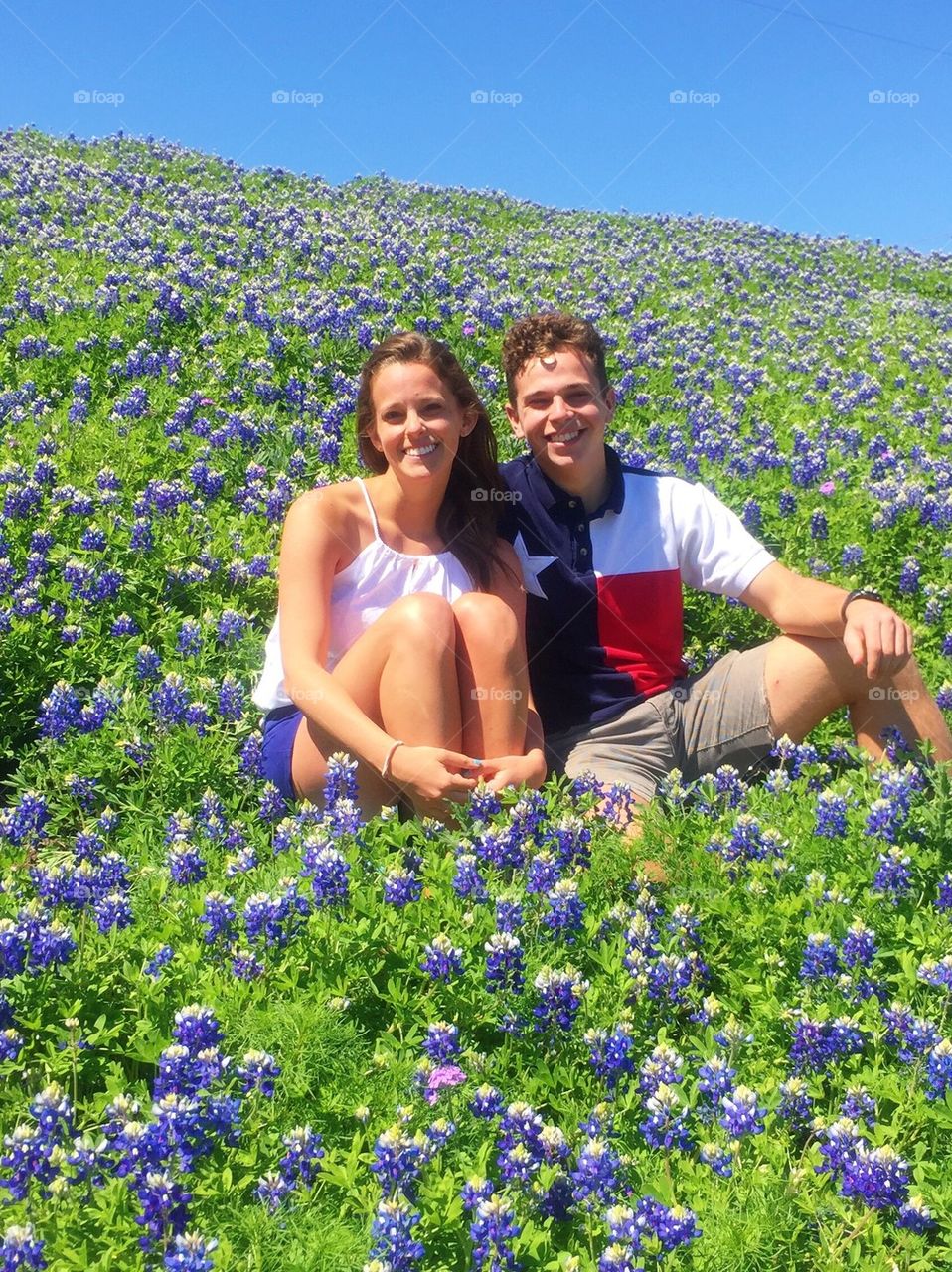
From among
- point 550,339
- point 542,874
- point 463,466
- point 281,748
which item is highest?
point 550,339

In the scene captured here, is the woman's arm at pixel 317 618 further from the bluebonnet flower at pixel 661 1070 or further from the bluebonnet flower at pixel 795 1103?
the bluebonnet flower at pixel 795 1103

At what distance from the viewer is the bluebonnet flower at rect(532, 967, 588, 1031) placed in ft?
10.5

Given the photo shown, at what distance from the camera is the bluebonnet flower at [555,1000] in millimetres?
3199

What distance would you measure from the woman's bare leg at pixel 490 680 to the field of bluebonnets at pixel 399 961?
348 mm

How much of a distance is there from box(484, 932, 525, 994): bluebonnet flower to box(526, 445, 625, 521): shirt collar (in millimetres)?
2263

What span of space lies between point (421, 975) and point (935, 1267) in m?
1.54

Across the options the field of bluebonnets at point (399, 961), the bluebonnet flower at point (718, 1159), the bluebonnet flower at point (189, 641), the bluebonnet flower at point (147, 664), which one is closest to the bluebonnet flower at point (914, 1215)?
the field of bluebonnets at point (399, 961)

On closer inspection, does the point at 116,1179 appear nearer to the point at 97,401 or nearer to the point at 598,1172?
the point at 598,1172

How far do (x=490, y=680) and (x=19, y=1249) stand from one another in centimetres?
252

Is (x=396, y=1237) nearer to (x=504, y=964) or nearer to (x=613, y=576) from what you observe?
(x=504, y=964)

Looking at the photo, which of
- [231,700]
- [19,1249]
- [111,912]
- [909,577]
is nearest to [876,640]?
[909,577]

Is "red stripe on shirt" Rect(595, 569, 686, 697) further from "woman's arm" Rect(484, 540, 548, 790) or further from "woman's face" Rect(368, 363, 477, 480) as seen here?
"woman's face" Rect(368, 363, 477, 480)

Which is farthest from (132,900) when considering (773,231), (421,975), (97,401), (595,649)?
(773,231)

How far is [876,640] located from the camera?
427cm
